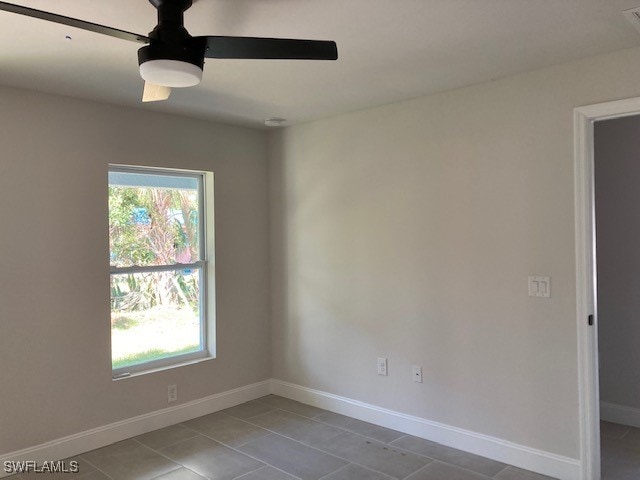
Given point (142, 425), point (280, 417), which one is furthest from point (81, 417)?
point (280, 417)

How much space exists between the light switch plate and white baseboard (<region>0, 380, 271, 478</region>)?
2.54 metres

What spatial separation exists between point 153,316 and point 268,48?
107 inches

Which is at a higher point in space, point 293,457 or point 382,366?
point 382,366

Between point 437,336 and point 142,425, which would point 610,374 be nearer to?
point 437,336

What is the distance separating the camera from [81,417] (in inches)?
134

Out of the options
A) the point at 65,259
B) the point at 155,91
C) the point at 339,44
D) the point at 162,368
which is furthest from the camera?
the point at 162,368

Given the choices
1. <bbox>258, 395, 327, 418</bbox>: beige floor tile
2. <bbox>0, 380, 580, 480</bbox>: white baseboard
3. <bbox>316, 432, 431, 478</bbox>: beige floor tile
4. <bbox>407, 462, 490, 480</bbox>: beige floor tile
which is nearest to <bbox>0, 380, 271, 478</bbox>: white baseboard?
<bbox>0, 380, 580, 480</bbox>: white baseboard

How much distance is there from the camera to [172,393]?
3910 millimetres

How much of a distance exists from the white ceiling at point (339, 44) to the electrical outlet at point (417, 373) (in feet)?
6.16

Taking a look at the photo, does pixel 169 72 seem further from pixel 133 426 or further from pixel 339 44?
pixel 133 426

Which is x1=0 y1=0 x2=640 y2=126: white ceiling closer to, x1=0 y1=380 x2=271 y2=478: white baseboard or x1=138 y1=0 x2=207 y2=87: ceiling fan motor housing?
x1=138 y1=0 x2=207 y2=87: ceiling fan motor housing

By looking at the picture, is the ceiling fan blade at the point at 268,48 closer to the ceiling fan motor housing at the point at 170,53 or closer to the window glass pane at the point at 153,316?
the ceiling fan motor housing at the point at 170,53

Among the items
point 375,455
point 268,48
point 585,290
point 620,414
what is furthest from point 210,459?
point 620,414

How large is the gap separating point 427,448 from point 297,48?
269 cm
